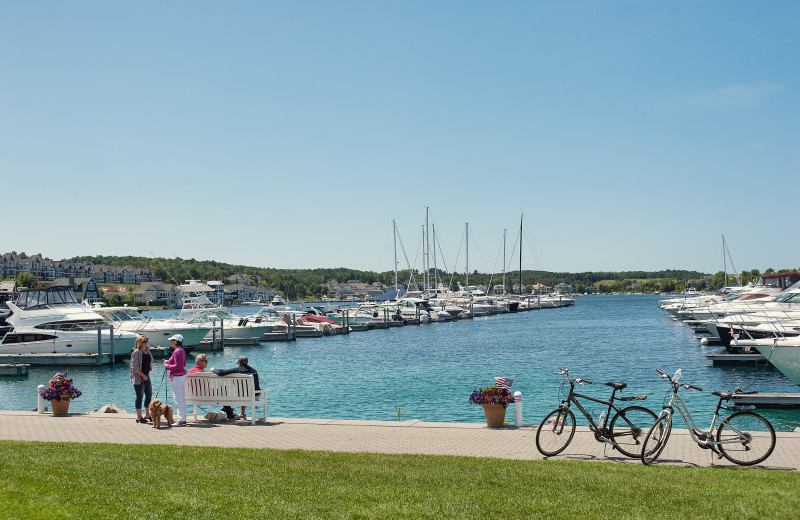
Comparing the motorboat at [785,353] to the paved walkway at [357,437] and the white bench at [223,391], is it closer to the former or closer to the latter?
the paved walkway at [357,437]

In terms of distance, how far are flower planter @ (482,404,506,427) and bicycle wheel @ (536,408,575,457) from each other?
276 centimetres

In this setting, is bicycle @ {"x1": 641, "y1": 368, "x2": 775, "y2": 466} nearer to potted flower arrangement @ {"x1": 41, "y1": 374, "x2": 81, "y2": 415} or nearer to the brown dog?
the brown dog

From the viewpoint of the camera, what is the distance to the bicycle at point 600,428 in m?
11.3

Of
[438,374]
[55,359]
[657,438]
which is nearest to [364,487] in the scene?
[657,438]

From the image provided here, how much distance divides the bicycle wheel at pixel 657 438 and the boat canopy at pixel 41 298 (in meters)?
45.3

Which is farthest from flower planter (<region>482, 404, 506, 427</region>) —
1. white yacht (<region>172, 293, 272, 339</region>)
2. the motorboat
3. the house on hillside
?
the house on hillside

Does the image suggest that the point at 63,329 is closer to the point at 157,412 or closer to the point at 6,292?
the point at 157,412

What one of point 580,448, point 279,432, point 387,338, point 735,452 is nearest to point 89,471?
point 279,432

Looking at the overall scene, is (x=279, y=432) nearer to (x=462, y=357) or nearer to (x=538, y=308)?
(x=462, y=357)

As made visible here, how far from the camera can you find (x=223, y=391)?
617 inches

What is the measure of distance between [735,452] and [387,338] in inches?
2379

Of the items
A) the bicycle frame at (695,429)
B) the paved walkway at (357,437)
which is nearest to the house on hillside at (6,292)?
the paved walkway at (357,437)

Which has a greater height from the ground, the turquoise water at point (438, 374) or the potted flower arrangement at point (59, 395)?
the potted flower arrangement at point (59, 395)

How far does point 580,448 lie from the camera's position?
40.0 ft
